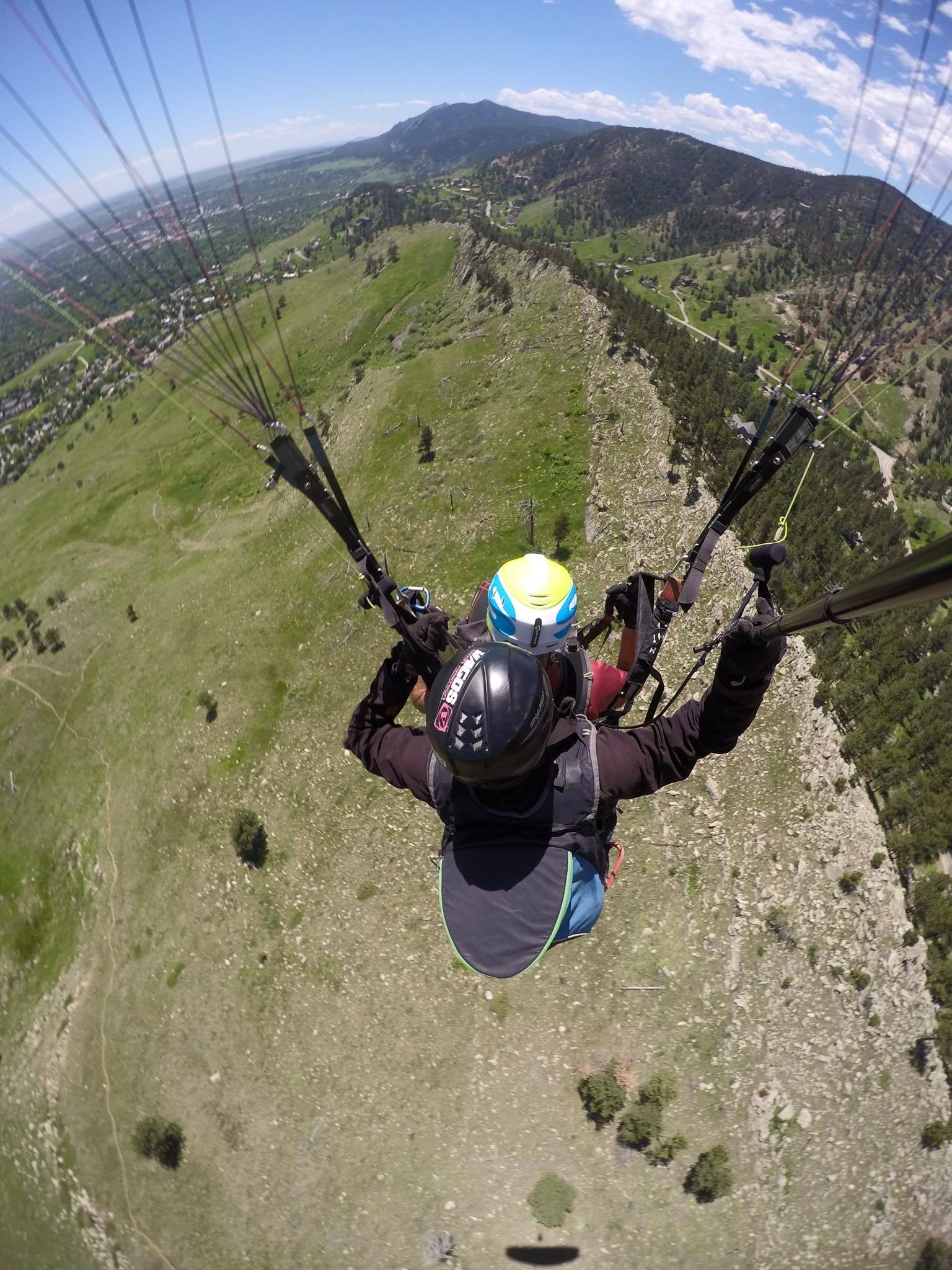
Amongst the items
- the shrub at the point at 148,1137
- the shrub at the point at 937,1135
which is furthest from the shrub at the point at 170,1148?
the shrub at the point at 937,1135

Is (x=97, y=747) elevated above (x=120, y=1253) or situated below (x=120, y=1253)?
above

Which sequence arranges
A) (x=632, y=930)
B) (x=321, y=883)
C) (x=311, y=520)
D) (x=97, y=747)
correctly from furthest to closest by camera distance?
(x=311, y=520) < (x=97, y=747) < (x=321, y=883) < (x=632, y=930)

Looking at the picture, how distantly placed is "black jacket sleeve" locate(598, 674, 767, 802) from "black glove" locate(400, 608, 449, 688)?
2256 mm

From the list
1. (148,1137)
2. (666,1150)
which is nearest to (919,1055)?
(666,1150)

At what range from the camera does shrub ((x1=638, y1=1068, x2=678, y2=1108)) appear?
56.1 feet

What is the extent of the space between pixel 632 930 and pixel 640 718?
6901mm

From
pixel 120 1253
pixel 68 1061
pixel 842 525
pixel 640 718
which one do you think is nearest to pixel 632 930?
pixel 640 718

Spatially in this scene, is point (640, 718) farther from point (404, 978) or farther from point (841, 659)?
point (404, 978)

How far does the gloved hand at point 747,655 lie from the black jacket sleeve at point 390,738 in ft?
9.70

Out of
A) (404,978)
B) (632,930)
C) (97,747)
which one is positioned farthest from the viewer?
(97,747)

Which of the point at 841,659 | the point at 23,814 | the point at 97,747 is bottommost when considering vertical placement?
the point at 23,814

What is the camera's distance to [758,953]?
1792cm

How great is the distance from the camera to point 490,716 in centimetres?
483

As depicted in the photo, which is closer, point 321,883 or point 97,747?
point 321,883
